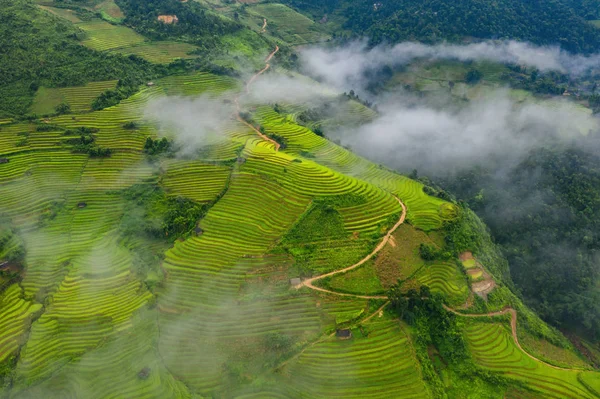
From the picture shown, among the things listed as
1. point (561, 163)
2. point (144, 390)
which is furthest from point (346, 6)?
point (144, 390)

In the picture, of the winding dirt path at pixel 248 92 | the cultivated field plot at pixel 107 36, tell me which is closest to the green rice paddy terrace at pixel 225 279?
the winding dirt path at pixel 248 92

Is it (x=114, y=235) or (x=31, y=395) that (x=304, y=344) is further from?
(x=114, y=235)

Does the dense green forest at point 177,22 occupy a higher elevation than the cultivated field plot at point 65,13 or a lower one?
higher

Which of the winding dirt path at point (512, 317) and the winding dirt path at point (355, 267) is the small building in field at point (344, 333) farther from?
the winding dirt path at point (512, 317)

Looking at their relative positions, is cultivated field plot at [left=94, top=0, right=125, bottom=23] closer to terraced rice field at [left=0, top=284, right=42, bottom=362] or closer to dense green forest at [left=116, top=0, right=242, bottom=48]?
dense green forest at [left=116, top=0, right=242, bottom=48]

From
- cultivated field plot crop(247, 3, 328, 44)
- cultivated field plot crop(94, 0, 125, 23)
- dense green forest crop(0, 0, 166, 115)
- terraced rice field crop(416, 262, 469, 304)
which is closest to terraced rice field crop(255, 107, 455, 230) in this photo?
terraced rice field crop(416, 262, 469, 304)
